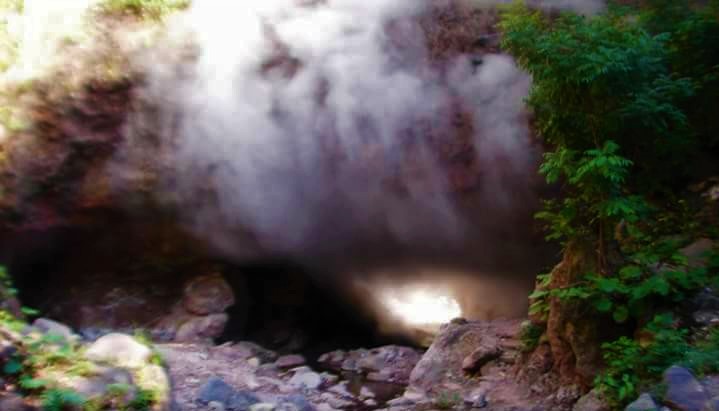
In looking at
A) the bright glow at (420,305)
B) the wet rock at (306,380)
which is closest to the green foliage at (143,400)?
the wet rock at (306,380)

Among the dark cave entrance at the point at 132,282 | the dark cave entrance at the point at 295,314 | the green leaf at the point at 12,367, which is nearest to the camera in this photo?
the green leaf at the point at 12,367

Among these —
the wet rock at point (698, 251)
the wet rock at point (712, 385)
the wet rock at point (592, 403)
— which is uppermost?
the wet rock at point (698, 251)

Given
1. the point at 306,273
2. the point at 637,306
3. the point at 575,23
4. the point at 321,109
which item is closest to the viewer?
the point at 637,306

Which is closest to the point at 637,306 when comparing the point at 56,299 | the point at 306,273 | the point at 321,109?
the point at 321,109

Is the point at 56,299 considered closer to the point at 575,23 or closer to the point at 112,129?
the point at 112,129

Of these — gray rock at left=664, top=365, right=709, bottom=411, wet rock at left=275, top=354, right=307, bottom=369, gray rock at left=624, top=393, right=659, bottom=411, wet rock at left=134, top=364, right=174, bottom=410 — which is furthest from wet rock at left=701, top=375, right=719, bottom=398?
wet rock at left=275, top=354, right=307, bottom=369

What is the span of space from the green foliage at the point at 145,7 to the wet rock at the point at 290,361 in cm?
491

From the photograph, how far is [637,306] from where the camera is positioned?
15.7ft

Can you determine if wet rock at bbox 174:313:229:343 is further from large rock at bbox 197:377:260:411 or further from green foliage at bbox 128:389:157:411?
green foliage at bbox 128:389:157:411

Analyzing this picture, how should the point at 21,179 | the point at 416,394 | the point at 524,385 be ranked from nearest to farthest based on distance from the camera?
the point at 524,385 < the point at 416,394 < the point at 21,179

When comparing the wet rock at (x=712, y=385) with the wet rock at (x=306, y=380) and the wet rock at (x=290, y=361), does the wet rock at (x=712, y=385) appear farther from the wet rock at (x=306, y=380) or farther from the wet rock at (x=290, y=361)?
the wet rock at (x=290, y=361)

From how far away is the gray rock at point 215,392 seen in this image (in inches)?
208

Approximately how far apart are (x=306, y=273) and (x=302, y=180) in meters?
2.18

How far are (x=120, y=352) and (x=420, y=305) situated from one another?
6.36 m
